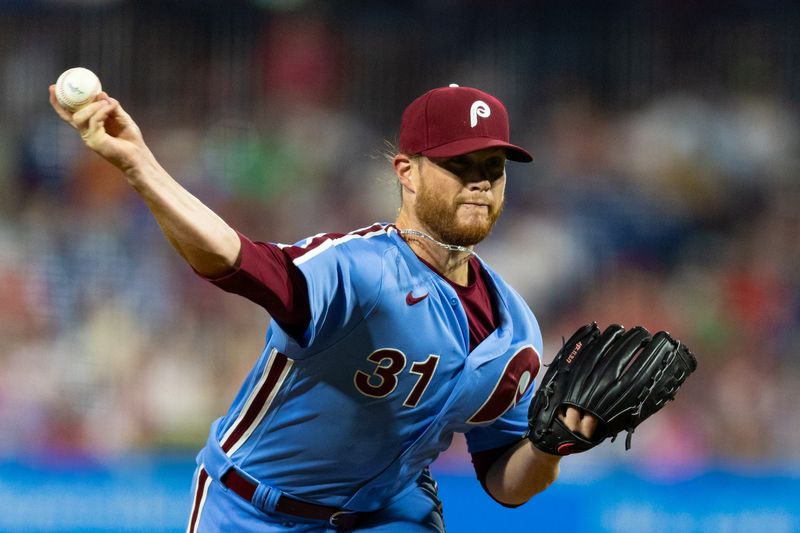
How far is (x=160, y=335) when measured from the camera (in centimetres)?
678

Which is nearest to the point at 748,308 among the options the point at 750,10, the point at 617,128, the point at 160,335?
the point at 617,128

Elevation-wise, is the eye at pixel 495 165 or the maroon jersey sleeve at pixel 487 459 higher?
A: the eye at pixel 495 165

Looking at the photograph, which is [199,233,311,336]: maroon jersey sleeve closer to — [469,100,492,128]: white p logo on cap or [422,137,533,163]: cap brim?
[422,137,533,163]: cap brim

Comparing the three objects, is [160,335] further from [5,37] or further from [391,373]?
[391,373]

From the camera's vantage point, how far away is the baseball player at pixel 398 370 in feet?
8.82

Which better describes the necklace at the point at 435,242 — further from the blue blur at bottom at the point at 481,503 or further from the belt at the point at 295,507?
the blue blur at bottom at the point at 481,503

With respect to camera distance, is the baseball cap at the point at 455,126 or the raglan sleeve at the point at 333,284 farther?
the baseball cap at the point at 455,126

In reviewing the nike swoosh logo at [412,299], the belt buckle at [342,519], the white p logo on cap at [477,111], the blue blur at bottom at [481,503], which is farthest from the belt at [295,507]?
the blue blur at bottom at [481,503]

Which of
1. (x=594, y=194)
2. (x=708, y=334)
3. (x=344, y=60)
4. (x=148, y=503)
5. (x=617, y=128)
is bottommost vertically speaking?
(x=148, y=503)

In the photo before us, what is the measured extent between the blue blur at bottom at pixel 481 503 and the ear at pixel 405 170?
260cm

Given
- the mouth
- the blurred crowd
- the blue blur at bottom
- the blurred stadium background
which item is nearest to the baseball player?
the mouth

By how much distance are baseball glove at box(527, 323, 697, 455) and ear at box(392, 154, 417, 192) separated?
2.10ft

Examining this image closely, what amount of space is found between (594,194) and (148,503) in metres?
3.52

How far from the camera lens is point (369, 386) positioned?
2756 mm
